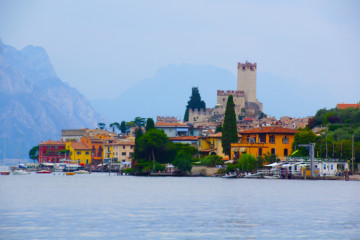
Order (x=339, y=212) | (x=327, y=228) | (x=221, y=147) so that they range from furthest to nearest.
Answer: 1. (x=221, y=147)
2. (x=339, y=212)
3. (x=327, y=228)

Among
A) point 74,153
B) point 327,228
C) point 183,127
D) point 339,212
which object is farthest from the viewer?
point 74,153

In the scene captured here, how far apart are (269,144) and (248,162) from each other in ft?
21.1

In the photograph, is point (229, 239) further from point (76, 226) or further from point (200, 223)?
point (76, 226)

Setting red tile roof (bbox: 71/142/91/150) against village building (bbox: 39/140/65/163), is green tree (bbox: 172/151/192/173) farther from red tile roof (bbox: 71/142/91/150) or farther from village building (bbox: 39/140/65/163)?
village building (bbox: 39/140/65/163)

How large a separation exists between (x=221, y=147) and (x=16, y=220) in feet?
225

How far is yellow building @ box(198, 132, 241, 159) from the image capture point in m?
103

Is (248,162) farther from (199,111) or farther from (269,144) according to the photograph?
(199,111)

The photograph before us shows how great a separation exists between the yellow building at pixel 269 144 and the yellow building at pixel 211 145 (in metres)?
7.91

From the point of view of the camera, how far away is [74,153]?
15988cm

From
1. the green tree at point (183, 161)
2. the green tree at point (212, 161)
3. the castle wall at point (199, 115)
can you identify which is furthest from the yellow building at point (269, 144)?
the castle wall at point (199, 115)

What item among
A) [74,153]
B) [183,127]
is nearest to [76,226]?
[183,127]

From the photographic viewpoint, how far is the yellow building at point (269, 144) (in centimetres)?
9194

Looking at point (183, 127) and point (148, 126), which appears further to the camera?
point (183, 127)

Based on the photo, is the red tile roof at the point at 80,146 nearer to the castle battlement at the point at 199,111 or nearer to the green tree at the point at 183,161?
the castle battlement at the point at 199,111
